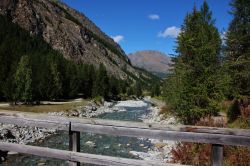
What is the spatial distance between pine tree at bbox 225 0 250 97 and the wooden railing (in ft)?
98.4

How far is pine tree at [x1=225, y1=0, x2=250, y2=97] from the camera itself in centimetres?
3456

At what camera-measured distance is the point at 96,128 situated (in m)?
5.24

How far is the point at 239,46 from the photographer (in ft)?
124

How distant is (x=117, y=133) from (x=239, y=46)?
1392 inches

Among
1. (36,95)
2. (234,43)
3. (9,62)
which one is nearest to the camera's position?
(234,43)

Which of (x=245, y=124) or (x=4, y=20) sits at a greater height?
(x=4, y=20)

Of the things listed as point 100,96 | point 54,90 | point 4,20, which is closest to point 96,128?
point 54,90

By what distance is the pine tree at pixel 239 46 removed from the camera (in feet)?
113

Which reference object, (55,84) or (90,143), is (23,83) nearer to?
(55,84)

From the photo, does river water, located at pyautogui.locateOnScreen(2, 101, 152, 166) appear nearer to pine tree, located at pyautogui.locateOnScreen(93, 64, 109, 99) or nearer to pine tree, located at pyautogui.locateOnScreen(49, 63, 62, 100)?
pine tree, located at pyautogui.locateOnScreen(49, 63, 62, 100)

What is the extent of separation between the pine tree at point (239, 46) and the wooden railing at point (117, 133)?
2998 cm

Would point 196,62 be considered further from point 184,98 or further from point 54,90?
point 54,90

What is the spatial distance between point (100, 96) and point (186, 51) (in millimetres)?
72617

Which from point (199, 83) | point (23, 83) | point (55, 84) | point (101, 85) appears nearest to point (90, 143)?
point (199, 83)
